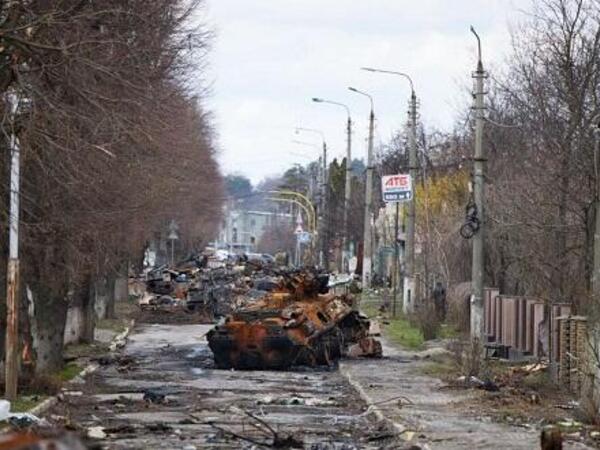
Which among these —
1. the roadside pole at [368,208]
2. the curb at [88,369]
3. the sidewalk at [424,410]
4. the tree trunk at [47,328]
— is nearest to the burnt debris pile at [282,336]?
the sidewalk at [424,410]

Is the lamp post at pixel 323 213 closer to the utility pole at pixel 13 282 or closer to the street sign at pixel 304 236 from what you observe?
the street sign at pixel 304 236

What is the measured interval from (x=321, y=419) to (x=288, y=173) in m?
131

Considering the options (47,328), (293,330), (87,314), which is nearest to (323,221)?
(87,314)

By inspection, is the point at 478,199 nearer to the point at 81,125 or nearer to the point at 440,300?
the point at 81,125

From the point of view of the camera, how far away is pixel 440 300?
45.6m

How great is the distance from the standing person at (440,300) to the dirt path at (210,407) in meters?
10.6

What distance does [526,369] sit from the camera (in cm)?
2809

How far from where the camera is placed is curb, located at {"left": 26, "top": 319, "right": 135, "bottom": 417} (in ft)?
68.3

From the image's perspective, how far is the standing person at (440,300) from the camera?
44406 millimetres

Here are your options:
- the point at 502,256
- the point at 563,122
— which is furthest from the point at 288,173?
the point at 563,122

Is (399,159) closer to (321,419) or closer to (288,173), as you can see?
(321,419)

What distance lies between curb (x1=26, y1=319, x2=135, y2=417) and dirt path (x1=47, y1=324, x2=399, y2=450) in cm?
19

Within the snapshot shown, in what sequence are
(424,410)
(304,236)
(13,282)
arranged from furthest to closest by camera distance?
(304,236), (424,410), (13,282)

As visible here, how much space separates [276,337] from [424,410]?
1045 centimetres
